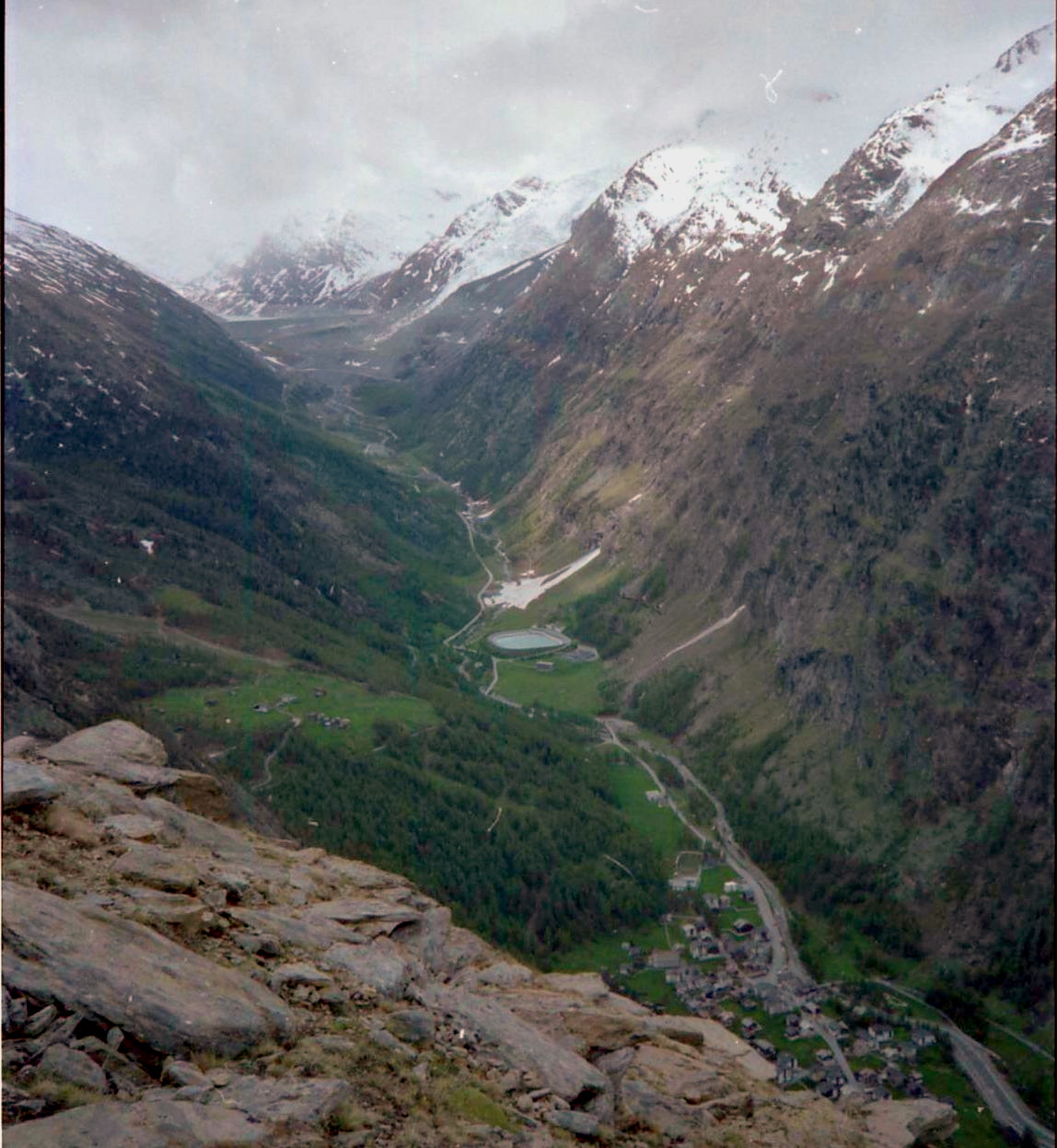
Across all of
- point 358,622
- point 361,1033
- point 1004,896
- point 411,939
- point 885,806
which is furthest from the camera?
point 358,622

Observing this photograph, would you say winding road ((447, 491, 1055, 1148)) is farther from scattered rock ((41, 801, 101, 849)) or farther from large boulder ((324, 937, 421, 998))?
scattered rock ((41, 801, 101, 849))

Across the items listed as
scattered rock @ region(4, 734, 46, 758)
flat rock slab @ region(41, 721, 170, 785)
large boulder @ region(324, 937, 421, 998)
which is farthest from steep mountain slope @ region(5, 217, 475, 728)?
large boulder @ region(324, 937, 421, 998)

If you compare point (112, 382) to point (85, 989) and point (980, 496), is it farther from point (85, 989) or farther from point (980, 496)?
point (85, 989)

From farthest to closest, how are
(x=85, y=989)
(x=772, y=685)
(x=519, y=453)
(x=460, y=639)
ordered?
(x=519, y=453)
(x=460, y=639)
(x=772, y=685)
(x=85, y=989)

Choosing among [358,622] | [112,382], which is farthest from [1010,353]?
[112,382]

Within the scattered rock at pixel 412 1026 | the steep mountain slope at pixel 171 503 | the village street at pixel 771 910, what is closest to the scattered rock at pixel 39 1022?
the scattered rock at pixel 412 1026

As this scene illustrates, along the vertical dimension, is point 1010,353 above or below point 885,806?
above
